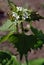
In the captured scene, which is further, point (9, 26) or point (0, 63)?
point (0, 63)

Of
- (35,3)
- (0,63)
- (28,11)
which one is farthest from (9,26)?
(35,3)

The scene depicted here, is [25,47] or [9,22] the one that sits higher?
[9,22]

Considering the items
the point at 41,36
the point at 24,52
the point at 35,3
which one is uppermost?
the point at 41,36

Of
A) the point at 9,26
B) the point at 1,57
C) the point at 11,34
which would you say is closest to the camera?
the point at 11,34

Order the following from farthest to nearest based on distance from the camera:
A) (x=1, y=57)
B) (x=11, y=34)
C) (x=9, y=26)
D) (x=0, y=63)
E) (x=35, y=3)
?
(x=35, y=3) → (x=0, y=63) → (x=1, y=57) → (x=9, y=26) → (x=11, y=34)

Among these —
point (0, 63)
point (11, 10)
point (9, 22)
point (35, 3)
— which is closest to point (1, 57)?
point (0, 63)

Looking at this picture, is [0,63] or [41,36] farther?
[0,63]

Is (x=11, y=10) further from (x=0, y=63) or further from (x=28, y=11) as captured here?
(x=0, y=63)

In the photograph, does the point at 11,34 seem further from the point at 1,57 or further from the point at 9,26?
the point at 1,57

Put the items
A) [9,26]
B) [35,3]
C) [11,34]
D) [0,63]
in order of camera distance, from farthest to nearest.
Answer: [35,3] → [0,63] → [9,26] → [11,34]
